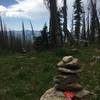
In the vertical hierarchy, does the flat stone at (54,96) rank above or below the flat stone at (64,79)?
below

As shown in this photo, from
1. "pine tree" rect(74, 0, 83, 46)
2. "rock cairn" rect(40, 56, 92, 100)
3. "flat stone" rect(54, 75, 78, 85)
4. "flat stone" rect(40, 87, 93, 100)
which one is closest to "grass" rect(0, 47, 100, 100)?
"flat stone" rect(40, 87, 93, 100)

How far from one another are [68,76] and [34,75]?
4.83 m

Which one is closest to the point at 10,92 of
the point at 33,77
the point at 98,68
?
the point at 33,77

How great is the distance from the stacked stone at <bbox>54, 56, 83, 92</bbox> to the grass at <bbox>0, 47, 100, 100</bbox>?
5.37 feet

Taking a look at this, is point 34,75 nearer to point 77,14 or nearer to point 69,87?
point 69,87

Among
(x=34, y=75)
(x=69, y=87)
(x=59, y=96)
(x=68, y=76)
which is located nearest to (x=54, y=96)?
(x=59, y=96)

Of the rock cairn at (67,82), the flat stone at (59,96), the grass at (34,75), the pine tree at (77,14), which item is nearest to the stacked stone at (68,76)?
the rock cairn at (67,82)

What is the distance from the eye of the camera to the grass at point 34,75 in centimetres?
1415

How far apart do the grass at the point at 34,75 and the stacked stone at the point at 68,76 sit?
5.37 feet

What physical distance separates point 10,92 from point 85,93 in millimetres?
3774

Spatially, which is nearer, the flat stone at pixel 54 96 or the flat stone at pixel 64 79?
the flat stone at pixel 54 96

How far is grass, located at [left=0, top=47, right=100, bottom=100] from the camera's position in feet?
46.4

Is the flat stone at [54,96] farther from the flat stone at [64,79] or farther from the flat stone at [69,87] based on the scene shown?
the flat stone at [64,79]

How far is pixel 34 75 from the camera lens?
16.5m
